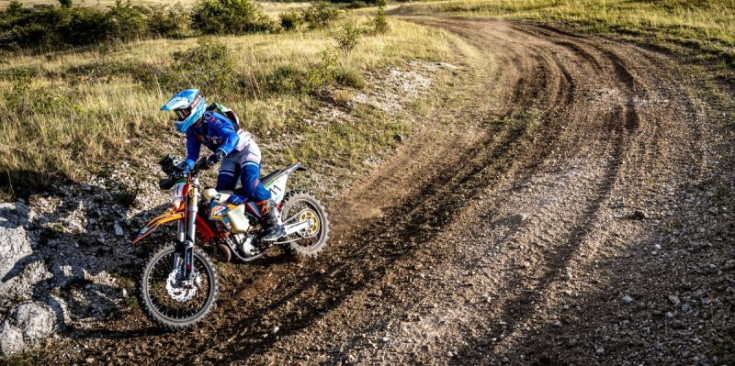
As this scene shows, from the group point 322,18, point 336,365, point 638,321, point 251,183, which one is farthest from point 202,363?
point 322,18

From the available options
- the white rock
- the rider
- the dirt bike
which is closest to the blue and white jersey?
the rider

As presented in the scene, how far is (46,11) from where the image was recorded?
28.4 metres

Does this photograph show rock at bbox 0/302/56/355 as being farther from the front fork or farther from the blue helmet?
the blue helmet

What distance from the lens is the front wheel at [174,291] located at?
6.03m

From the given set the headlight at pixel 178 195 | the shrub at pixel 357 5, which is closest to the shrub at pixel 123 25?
the headlight at pixel 178 195

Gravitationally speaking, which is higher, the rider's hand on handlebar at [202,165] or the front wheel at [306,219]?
the rider's hand on handlebar at [202,165]

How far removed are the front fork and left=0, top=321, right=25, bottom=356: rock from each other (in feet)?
6.68

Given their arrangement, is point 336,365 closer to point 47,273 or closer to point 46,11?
point 47,273

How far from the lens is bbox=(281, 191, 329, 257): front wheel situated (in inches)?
302

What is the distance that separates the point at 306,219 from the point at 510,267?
3220 mm

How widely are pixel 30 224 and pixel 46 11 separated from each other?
27711mm

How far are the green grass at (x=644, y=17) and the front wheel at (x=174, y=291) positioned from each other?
680 inches

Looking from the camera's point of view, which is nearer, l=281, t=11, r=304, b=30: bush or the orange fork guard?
the orange fork guard

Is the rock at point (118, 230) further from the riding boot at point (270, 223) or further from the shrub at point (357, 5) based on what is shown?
the shrub at point (357, 5)
